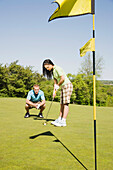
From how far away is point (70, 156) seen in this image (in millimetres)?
2291

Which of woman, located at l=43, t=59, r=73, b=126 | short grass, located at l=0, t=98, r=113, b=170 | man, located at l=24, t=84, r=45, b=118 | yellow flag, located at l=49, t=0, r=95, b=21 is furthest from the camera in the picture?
man, located at l=24, t=84, r=45, b=118

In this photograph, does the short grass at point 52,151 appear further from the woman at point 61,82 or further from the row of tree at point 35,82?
the row of tree at point 35,82

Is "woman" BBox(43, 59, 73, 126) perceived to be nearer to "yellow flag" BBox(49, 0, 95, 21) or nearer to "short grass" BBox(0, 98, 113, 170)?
"short grass" BBox(0, 98, 113, 170)

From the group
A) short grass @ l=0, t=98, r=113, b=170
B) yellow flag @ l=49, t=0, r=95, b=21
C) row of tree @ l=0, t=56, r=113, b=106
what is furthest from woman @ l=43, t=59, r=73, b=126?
row of tree @ l=0, t=56, r=113, b=106

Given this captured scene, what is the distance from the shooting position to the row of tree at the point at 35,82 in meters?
24.7

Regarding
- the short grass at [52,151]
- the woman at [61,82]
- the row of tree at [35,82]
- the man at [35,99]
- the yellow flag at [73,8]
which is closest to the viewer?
the short grass at [52,151]

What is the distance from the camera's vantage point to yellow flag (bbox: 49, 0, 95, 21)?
2.23 meters

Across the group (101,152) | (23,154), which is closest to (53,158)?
(23,154)

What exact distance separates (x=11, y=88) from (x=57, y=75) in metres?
20.4

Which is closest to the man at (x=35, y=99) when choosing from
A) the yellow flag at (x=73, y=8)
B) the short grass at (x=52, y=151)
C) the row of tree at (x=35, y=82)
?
the short grass at (x=52, y=151)

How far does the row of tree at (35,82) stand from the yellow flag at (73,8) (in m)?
22.3

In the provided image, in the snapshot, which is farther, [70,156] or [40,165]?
[70,156]

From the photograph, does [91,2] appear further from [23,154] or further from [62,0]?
[23,154]

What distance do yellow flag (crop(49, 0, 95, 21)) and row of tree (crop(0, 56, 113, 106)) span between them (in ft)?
73.1
